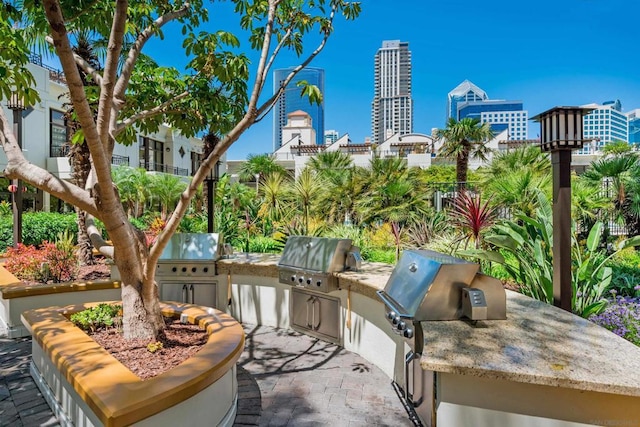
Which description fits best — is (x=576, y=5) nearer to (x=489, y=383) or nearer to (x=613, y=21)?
(x=613, y=21)

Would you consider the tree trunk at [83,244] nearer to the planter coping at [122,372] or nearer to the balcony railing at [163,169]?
the planter coping at [122,372]

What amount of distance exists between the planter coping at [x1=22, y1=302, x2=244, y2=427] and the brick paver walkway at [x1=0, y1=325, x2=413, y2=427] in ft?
2.10

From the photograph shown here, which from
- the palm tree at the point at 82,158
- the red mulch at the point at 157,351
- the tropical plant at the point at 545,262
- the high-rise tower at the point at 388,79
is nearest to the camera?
the red mulch at the point at 157,351

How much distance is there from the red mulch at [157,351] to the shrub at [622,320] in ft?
12.2

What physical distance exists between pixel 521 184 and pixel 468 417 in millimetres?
7010

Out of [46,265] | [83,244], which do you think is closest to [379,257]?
[46,265]

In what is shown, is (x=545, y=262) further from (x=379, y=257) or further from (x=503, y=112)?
(x=503, y=112)

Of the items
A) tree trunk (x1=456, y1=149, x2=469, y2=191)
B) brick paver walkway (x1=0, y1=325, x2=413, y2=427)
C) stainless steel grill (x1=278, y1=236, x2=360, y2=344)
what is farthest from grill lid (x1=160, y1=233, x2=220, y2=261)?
tree trunk (x1=456, y1=149, x2=469, y2=191)

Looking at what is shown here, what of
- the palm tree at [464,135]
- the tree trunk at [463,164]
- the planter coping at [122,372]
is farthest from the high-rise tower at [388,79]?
the planter coping at [122,372]

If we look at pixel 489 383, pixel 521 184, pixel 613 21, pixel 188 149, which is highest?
pixel 613 21

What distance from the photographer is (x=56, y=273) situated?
6.28 m

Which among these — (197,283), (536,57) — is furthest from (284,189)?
(536,57)

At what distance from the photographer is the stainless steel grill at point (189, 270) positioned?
5.83 meters

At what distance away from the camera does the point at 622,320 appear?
3529 mm
